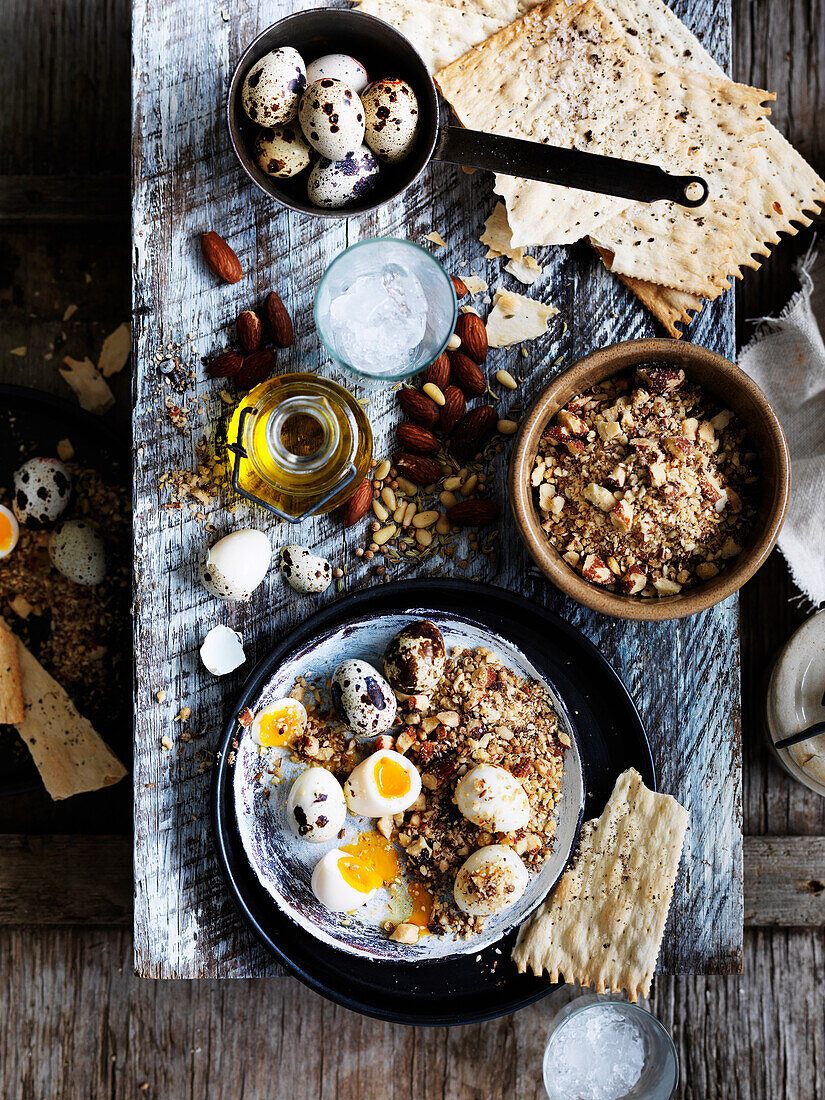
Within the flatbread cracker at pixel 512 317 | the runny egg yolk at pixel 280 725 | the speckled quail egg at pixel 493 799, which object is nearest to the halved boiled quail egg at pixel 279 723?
the runny egg yolk at pixel 280 725

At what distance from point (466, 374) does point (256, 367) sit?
282 millimetres

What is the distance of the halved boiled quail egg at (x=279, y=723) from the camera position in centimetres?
109

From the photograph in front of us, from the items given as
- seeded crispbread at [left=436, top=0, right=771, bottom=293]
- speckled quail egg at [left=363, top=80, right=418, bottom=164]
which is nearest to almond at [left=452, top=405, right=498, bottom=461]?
seeded crispbread at [left=436, top=0, right=771, bottom=293]

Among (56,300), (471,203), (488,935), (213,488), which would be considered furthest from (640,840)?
(56,300)

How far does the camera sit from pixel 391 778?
1.08 metres

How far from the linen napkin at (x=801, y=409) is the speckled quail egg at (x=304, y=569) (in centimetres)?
74

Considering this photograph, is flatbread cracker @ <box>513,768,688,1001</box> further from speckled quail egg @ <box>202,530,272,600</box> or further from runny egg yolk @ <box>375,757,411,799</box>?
speckled quail egg @ <box>202,530,272,600</box>

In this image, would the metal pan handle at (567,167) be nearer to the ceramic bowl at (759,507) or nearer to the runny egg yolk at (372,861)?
the ceramic bowl at (759,507)

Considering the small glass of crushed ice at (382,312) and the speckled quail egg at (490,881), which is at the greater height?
the small glass of crushed ice at (382,312)

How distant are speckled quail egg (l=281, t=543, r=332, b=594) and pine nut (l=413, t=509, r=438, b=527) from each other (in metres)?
0.14

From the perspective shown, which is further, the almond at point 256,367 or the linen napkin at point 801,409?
the linen napkin at point 801,409

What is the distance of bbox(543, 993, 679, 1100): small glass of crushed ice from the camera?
1310 mm

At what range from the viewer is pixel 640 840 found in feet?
3.75

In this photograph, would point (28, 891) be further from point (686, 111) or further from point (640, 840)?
point (686, 111)
